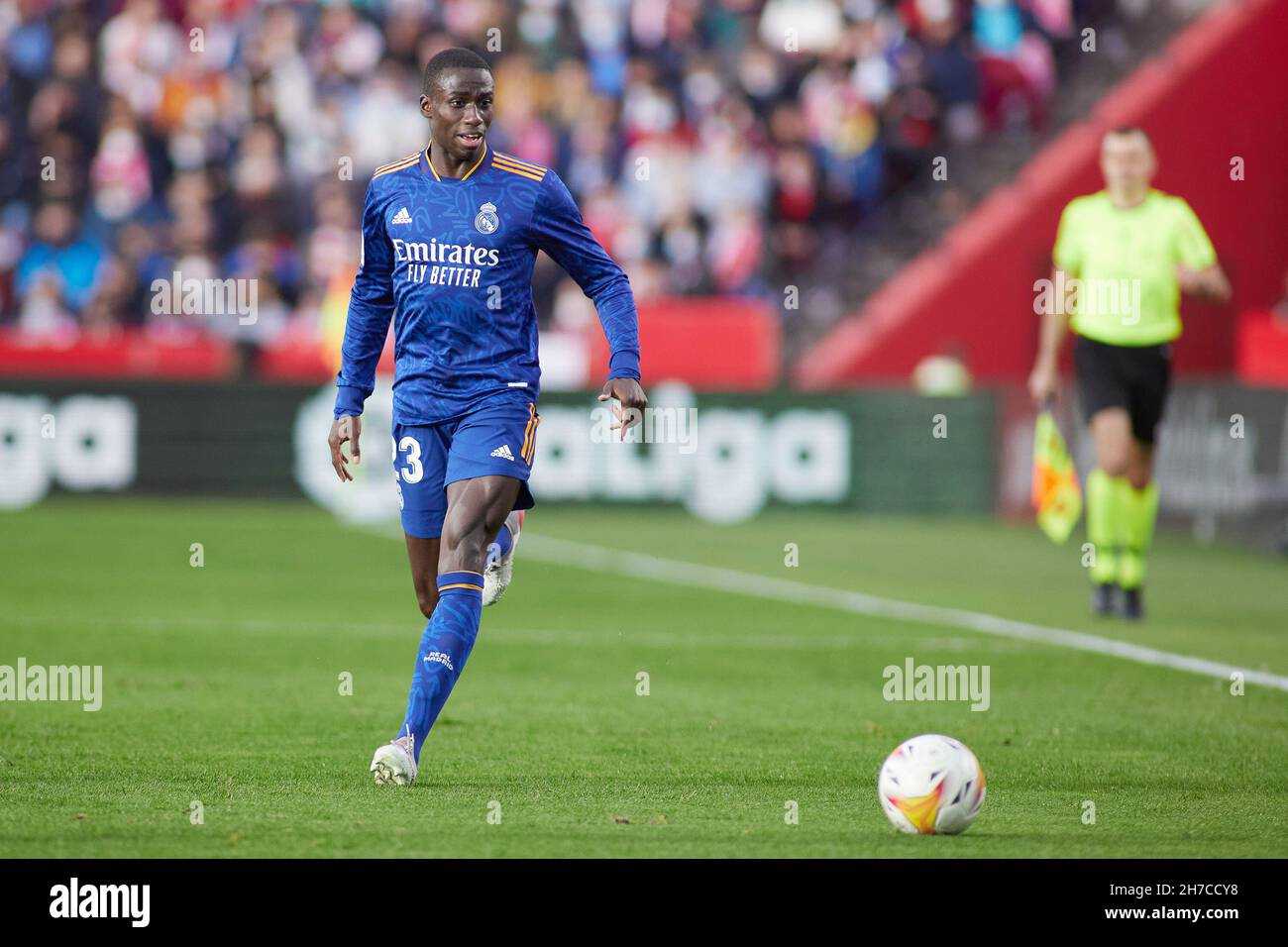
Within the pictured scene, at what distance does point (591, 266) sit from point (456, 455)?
84 cm

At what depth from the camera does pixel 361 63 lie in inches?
926

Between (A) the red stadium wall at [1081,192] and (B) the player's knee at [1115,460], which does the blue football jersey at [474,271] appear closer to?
(B) the player's knee at [1115,460]

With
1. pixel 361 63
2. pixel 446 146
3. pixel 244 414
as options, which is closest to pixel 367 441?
pixel 244 414

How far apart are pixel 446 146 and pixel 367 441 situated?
41.7 ft

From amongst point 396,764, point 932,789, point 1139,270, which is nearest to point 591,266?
point 396,764

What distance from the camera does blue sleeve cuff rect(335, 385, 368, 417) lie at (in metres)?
7.62

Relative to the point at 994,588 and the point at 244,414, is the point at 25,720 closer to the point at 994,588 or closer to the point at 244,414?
the point at 994,588

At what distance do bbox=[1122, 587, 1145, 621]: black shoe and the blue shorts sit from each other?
232 inches

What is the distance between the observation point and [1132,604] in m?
12.6

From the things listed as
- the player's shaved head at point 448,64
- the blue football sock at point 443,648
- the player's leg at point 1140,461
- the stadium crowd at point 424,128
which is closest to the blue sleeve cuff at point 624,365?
→ the blue football sock at point 443,648

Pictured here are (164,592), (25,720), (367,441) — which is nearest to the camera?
(25,720)

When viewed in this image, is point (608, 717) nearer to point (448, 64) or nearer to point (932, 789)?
point (932, 789)

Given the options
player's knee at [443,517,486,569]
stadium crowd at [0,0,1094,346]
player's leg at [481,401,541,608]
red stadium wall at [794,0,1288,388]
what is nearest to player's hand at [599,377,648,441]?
player's leg at [481,401,541,608]

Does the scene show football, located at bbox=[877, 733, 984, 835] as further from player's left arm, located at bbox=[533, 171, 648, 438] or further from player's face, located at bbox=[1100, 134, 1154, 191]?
player's face, located at bbox=[1100, 134, 1154, 191]
